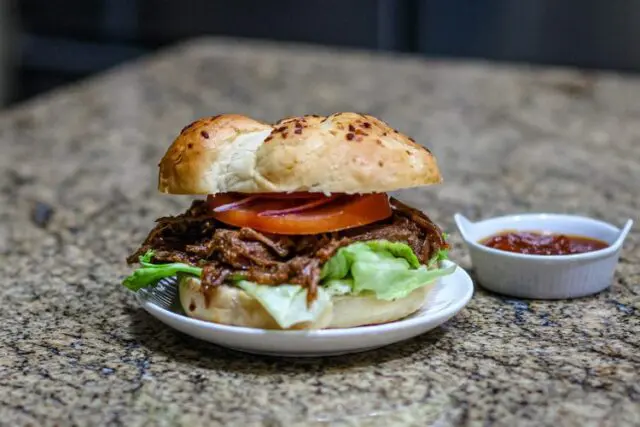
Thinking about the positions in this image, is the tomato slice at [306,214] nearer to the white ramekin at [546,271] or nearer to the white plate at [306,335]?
the white plate at [306,335]

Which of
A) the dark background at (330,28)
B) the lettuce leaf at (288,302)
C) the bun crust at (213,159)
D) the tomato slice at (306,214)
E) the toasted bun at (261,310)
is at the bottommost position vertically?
the dark background at (330,28)

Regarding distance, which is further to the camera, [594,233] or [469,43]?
[469,43]

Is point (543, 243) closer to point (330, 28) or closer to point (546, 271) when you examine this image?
point (546, 271)

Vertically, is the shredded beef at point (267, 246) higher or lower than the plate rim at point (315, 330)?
higher

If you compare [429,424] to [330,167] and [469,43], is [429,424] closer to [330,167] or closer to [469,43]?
[330,167]

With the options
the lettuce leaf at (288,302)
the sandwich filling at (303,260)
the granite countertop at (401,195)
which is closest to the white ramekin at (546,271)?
the granite countertop at (401,195)

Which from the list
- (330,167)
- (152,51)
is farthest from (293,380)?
(152,51)

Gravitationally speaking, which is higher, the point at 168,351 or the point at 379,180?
the point at 379,180
